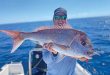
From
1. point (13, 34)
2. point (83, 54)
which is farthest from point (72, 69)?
point (13, 34)

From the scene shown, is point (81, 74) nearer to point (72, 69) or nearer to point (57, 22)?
point (72, 69)

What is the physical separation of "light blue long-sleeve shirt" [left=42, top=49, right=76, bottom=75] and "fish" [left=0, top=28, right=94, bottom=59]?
113 centimetres

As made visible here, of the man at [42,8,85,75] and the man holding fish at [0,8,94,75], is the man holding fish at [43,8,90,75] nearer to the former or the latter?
the man at [42,8,85,75]

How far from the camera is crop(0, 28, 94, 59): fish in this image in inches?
119

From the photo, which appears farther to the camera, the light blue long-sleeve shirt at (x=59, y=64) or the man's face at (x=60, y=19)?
the light blue long-sleeve shirt at (x=59, y=64)

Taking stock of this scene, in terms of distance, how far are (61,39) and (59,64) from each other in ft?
4.36

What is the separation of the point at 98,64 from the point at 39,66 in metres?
5.59

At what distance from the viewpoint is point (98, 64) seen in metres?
10.9

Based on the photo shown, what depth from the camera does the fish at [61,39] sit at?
3016 mm

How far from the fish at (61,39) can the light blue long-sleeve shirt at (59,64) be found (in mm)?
1126

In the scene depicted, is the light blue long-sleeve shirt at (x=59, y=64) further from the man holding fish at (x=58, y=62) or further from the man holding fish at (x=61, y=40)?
the man holding fish at (x=61, y=40)

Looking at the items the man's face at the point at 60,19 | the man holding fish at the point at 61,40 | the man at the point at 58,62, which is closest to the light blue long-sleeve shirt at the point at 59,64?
the man at the point at 58,62

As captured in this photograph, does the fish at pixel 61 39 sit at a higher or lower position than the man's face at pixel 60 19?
lower

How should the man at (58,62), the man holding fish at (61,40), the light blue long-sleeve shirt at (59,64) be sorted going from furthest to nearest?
the light blue long-sleeve shirt at (59,64)
the man at (58,62)
the man holding fish at (61,40)
